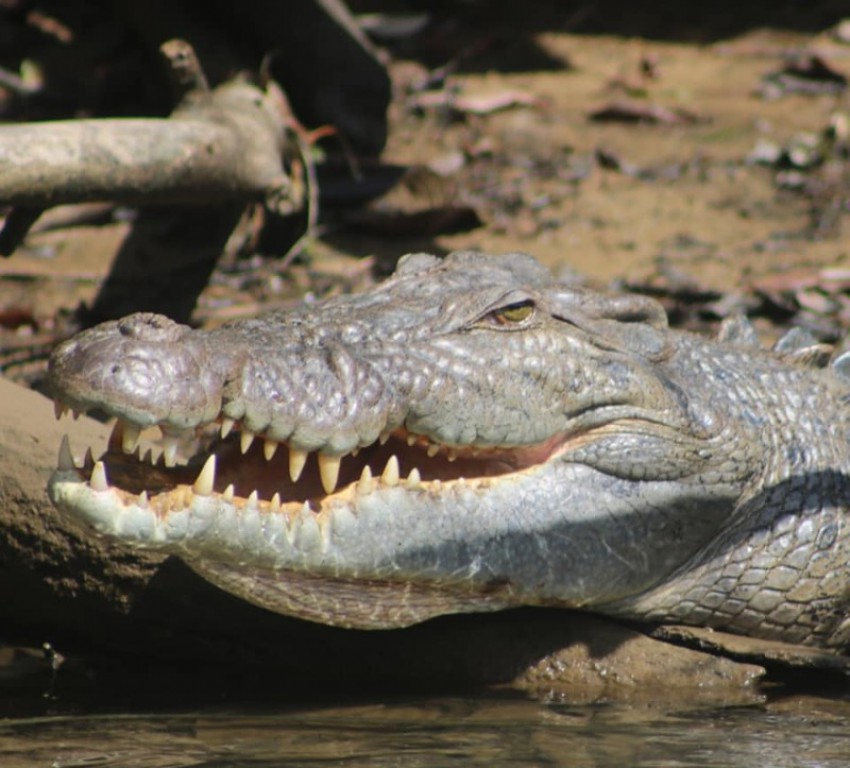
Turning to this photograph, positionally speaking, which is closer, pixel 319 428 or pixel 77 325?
pixel 319 428

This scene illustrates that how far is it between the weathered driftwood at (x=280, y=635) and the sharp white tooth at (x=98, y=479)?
89 centimetres

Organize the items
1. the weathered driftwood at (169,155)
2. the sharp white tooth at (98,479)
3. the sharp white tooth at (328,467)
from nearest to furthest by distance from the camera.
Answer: the sharp white tooth at (98,479) < the sharp white tooth at (328,467) < the weathered driftwood at (169,155)

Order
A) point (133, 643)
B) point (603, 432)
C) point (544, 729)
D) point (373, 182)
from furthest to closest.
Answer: point (373, 182), point (133, 643), point (603, 432), point (544, 729)

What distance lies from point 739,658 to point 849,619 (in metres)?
0.44

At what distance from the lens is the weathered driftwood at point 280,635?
4.04m

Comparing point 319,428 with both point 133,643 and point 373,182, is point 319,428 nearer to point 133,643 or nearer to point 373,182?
point 133,643

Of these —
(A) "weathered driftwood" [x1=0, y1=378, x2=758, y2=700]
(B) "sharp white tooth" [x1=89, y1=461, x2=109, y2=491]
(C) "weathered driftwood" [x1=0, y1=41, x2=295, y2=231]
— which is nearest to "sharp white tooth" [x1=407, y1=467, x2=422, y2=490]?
(A) "weathered driftwood" [x1=0, y1=378, x2=758, y2=700]

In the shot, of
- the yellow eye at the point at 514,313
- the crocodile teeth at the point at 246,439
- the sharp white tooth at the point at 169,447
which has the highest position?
the yellow eye at the point at 514,313

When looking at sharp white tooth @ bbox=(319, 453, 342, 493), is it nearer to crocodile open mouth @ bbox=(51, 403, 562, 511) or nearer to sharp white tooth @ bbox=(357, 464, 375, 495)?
crocodile open mouth @ bbox=(51, 403, 562, 511)

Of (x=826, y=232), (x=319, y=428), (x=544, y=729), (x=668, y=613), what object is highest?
(x=826, y=232)

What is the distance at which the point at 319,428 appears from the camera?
3367 millimetres

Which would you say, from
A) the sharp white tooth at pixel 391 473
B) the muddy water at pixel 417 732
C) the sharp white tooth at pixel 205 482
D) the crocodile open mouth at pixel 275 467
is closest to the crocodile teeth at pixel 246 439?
the crocodile open mouth at pixel 275 467

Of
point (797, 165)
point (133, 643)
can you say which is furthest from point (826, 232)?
point (133, 643)

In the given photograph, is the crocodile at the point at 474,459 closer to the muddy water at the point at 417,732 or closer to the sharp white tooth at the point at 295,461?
the sharp white tooth at the point at 295,461
